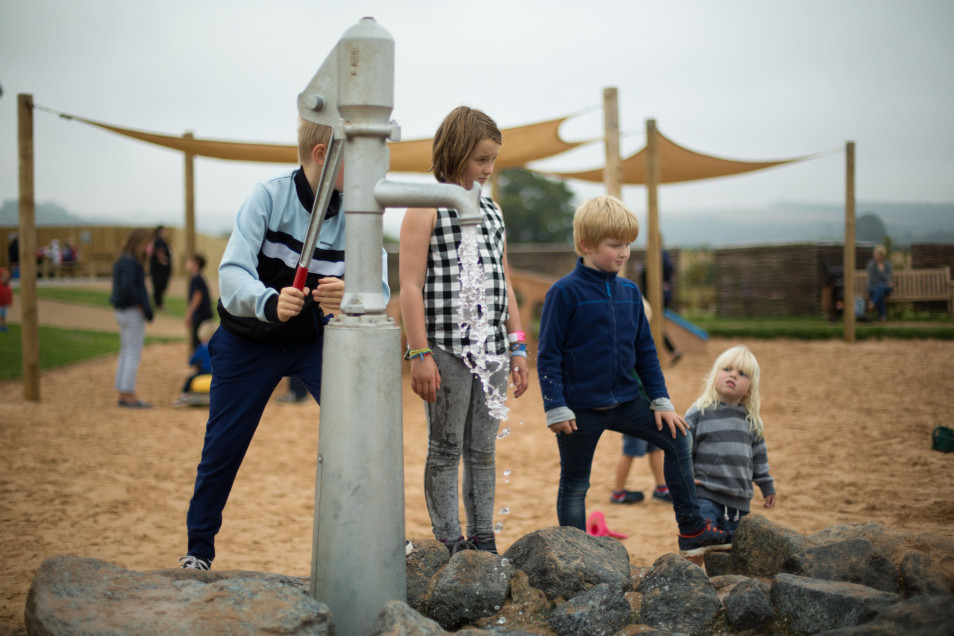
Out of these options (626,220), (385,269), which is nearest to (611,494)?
(626,220)

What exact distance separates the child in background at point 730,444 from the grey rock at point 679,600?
0.95 metres

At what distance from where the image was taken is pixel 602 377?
8.33 feet

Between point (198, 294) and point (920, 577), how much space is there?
7.35 metres

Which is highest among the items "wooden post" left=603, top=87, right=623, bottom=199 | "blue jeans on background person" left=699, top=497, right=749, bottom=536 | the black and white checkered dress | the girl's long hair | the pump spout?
"wooden post" left=603, top=87, right=623, bottom=199

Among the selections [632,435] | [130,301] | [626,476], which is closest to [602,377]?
[632,435]

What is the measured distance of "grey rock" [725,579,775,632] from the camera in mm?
1803

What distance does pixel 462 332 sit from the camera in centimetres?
230

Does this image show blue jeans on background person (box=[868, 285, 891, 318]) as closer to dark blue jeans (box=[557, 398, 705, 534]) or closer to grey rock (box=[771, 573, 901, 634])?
dark blue jeans (box=[557, 398, 705, 534])

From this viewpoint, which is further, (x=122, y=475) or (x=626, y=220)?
(x=122, y=475)

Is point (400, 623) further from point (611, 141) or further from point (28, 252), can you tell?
point (28, 252)

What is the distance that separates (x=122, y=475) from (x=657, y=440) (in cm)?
357

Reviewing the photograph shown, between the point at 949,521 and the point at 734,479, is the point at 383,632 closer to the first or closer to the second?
the point at 734,479

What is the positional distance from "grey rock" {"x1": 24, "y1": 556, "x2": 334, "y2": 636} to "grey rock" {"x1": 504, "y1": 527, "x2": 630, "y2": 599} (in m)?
0.67

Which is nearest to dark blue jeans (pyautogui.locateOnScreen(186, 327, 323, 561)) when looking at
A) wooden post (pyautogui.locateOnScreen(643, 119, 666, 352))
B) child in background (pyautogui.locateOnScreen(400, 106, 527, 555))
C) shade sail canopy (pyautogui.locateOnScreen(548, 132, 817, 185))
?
child in background (pyautogui.locateOnScreen(400, 106, 527, 555))
